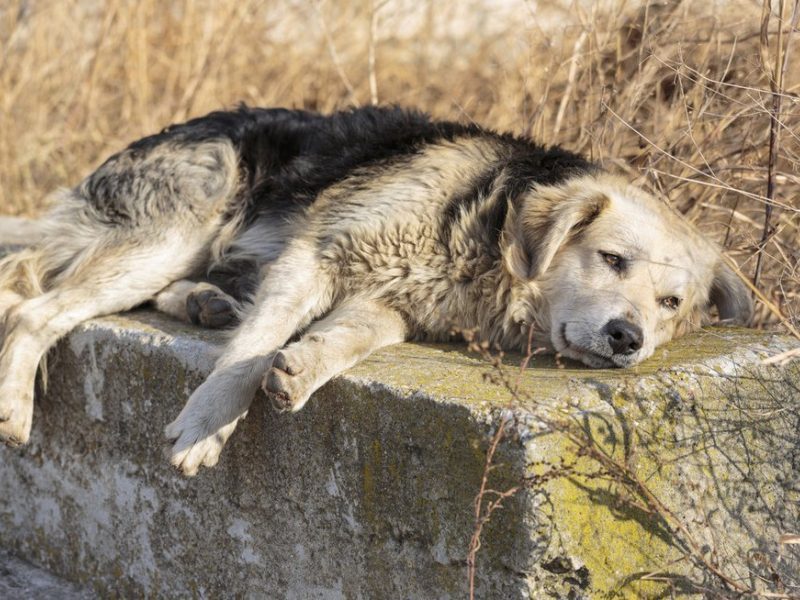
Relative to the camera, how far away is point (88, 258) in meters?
4.08

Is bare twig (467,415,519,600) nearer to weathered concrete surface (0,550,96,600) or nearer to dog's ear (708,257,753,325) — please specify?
dog's ear (708,257,753,325)

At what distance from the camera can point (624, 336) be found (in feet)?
10.3

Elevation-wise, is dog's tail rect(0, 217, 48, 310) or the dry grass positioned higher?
the dry grass

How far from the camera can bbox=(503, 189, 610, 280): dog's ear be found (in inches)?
134

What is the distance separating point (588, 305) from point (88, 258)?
6.98 ft

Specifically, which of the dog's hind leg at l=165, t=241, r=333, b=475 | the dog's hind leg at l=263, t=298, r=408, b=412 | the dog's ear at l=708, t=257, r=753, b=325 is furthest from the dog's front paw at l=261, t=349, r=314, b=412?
the dog's ear at l=708, t=257, r=753, b=325

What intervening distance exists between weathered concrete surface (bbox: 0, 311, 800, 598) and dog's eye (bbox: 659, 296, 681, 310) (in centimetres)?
14

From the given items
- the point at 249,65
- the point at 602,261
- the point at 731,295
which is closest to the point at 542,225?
the point at 602,261

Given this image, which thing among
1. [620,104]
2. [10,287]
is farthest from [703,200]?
[10,287]

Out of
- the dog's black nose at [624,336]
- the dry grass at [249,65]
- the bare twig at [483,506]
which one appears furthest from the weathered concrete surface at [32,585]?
the dry grass at [249,65]

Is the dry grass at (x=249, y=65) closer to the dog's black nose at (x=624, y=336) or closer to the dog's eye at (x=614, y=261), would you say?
the dog's eye at (x=614, y=261)

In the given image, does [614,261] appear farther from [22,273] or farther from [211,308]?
[22,273]

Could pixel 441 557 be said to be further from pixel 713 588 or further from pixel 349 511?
pixel 713 588

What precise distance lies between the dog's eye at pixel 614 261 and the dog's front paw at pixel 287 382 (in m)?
1.23
